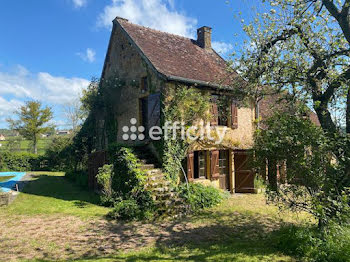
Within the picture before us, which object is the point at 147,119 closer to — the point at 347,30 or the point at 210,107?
the point at 210,107

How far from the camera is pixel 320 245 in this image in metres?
5.05

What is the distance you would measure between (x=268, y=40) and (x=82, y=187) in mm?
11452

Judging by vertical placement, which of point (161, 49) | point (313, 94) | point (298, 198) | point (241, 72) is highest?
point (161, 49)

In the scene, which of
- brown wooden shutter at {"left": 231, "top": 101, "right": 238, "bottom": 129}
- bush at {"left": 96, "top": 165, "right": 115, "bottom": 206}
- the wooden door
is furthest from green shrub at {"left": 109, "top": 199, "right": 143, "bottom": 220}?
brown wooden shutter at {"left": 231, "top": 101, "right": 238, "bottom": 129}

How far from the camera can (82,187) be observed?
13766mm

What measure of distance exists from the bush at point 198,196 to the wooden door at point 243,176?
2783 mm

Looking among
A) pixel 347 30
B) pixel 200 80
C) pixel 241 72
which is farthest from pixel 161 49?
pixel 347 30

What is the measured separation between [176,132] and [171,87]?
6.37ft

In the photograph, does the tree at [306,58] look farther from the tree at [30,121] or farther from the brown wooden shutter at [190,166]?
the tree at [30,121]

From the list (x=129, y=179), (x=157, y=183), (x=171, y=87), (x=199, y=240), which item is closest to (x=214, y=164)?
(x=157, y=183)

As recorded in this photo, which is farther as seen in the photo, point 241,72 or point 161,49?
point 161,49

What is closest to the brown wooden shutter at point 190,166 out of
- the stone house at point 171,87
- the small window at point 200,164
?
the stone house at point 171,87

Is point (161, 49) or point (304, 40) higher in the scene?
point (161, 49)

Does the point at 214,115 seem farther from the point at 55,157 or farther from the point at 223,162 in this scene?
the point at 55,157
